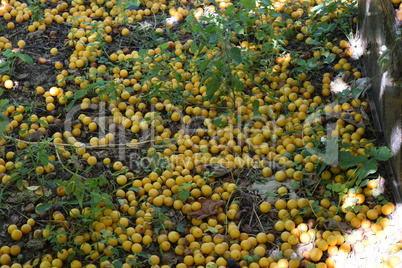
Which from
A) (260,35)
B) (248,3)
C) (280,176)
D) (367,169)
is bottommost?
(280,176)

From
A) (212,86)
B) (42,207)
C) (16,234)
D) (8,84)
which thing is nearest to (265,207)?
(212,86)

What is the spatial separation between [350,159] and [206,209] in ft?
3.43

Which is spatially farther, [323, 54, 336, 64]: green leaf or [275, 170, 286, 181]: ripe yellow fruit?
[323, 54, 336, 64]: green leaf

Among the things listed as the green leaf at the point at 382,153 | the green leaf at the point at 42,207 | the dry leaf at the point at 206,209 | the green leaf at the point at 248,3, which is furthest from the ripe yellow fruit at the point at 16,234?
the green leaf at the point at 248,3

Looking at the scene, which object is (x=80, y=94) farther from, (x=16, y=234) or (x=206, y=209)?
(x=206, y=209)

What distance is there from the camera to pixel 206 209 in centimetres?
343

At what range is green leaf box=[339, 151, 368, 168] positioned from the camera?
3.42 meters

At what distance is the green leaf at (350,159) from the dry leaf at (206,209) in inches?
34.4

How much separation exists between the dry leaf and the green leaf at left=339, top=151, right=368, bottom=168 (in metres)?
0.87

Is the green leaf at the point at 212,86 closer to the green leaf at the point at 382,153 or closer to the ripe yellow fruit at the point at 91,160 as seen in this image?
the ripe yellow fruit at the point at 91,160

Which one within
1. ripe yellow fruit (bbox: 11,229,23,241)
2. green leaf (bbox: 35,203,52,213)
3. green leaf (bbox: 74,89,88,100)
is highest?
green leaf (bbox: 74,89,88,100)

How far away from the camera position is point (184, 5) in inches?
209

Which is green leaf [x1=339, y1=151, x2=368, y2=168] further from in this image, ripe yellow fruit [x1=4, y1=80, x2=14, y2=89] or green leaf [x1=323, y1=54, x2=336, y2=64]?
ripe yellow fruit [x1=4, y1=80, x2=14, y2=89]

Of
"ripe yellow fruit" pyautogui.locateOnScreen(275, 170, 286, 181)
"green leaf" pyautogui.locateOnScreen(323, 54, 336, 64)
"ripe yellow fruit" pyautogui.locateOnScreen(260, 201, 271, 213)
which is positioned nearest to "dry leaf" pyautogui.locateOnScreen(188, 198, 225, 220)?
"ripe yellow fruit" pyautogui.locateOnScreen(260, 201, 271, 213)
